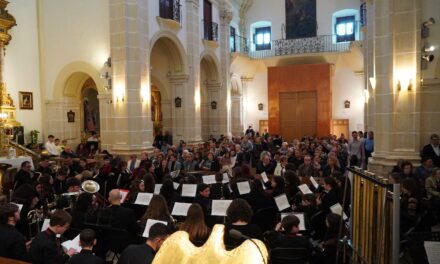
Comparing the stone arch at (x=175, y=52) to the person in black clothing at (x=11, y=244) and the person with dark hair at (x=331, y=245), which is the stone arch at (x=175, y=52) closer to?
the person in black clothing at (x=11, y=244)

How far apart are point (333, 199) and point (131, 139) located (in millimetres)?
8733

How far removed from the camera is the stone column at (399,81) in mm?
9430

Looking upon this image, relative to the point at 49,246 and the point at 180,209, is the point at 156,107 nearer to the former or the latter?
the point at 180,209

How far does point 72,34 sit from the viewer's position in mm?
14695

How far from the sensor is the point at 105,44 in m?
13.7

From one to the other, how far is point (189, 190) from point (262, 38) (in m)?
20.7

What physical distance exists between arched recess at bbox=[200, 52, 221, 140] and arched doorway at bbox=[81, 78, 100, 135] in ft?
18.9

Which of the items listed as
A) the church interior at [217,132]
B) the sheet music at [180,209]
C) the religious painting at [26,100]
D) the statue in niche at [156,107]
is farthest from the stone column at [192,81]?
the sheet music at [180,209]

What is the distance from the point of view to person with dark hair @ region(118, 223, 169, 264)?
369 centimetres

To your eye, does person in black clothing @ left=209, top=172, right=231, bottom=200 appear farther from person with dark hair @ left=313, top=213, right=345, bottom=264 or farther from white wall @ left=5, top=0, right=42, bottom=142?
white wall @ left=5, top=0, right=42, bottom=142

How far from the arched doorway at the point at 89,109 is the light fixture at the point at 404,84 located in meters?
13.1

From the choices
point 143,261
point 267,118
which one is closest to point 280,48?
point 267,118

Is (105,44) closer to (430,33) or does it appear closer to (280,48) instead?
(430,33)

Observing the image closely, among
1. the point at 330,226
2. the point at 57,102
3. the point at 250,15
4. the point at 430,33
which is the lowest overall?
the point at 330,226
